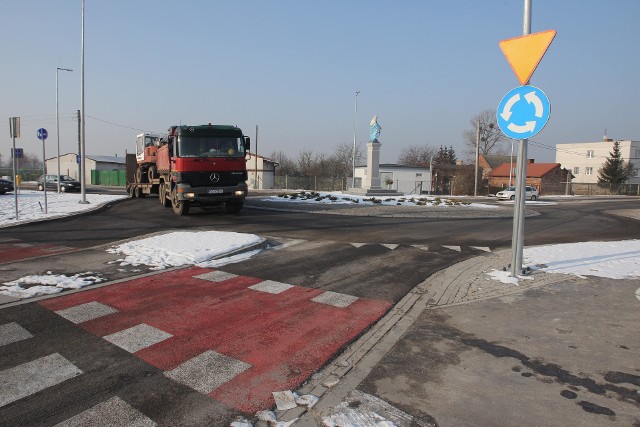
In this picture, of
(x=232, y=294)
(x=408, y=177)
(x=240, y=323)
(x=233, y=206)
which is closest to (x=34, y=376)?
(x=240, y=323)

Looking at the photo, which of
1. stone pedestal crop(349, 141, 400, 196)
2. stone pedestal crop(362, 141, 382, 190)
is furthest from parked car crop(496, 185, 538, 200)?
stone pedestal crop(362, 141, 382, 190)

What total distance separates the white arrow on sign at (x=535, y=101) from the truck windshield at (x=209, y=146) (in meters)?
11.1

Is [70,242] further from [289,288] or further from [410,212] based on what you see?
[410,212]

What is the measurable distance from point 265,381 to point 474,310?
2.95 meters

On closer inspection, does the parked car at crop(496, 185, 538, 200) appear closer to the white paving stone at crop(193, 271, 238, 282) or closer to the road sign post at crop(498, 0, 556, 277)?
the road sign post at crop(498, 0, 556, 277)

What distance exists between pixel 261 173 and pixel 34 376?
5343 cm

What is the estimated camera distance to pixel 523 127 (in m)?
5.96

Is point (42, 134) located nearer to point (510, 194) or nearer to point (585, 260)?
point (585, 260)

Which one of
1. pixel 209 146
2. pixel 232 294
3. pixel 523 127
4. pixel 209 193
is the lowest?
pixel 232 294

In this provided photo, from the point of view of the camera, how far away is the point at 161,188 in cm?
1886

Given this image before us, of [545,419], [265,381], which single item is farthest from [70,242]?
[545,419]

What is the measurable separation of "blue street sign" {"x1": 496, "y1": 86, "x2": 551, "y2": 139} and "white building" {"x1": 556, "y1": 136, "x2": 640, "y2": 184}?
86.4m

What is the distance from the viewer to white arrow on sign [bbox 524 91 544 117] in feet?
19.1

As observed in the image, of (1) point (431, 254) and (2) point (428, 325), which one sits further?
(1) point (431, 254)
